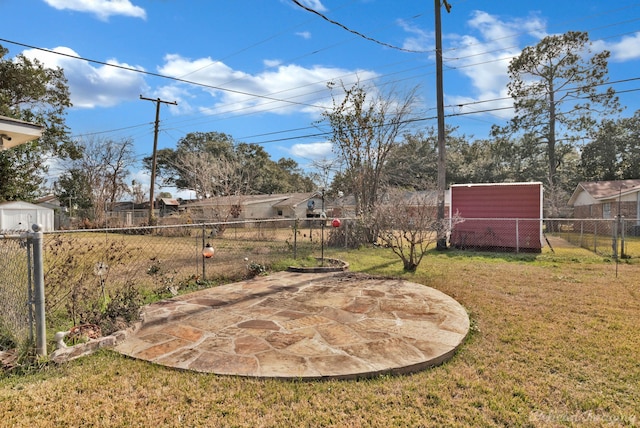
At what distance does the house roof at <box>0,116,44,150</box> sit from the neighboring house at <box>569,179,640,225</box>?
20.6 m

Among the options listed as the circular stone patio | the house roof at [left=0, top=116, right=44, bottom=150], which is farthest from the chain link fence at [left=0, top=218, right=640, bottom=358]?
the house roof at [left=0, top=116, right=44, bottom=150]

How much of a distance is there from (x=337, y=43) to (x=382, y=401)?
10.1m

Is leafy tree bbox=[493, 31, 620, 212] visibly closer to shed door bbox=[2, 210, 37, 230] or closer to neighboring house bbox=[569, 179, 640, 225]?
neighboring house bbox=[569, 179, 640, 225]

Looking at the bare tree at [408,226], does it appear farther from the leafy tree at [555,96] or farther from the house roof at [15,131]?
the leafy tree at [555,96]

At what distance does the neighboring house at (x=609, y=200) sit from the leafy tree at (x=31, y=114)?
2900cm

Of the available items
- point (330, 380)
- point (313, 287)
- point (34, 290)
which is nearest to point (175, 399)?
point (330, 380)

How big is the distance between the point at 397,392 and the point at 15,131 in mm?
5470

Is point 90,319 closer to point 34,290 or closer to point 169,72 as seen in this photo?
point 34,290

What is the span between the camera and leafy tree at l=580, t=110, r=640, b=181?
2677 cm

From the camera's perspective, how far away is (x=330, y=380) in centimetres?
259

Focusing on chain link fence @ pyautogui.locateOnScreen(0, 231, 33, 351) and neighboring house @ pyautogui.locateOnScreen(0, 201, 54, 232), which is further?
neighboring house @ pyautogui.locateOnScreen(0, 201, 54, 232)

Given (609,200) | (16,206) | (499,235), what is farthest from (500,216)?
(16,206)

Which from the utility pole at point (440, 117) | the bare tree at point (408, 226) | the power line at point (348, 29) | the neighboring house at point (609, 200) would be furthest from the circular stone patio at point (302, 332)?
the neighboring house at point (609, 200)

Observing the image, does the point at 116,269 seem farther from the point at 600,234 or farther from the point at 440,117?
the point at 600,234
